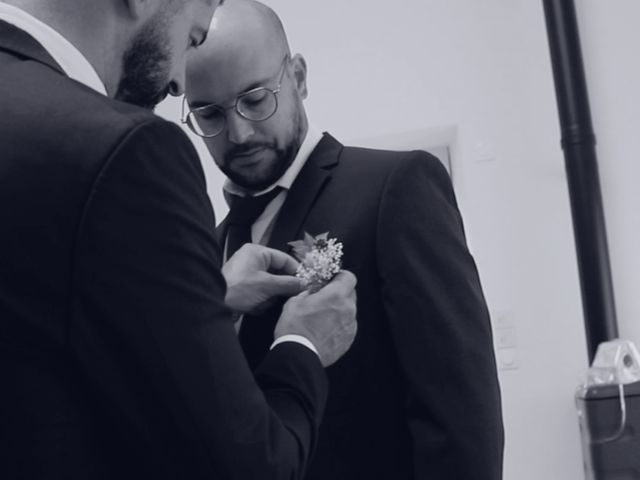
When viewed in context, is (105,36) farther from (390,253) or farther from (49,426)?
(390,253)

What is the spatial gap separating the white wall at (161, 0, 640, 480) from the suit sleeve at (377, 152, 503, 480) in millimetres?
1540

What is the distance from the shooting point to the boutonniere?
45.0 inches

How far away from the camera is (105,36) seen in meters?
0.78

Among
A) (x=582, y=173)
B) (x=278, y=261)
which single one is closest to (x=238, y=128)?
(x=278, y=261)

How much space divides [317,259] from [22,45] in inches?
21.2

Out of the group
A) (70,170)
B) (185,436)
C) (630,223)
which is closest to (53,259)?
(70,170)

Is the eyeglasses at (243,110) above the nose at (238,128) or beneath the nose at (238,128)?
A: above

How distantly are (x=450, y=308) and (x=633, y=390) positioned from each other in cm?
144

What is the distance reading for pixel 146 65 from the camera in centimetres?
84

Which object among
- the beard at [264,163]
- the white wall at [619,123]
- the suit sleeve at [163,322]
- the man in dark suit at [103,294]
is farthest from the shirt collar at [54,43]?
the white wall at [619,123]

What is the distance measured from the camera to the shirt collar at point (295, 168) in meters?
1.41

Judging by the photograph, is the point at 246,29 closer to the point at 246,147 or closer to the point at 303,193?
→ the point at 246,147

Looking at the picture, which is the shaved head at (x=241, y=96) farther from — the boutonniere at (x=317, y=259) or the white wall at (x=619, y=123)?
the white wall at (x=619, y=123)

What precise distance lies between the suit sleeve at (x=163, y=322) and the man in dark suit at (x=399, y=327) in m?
0.53
